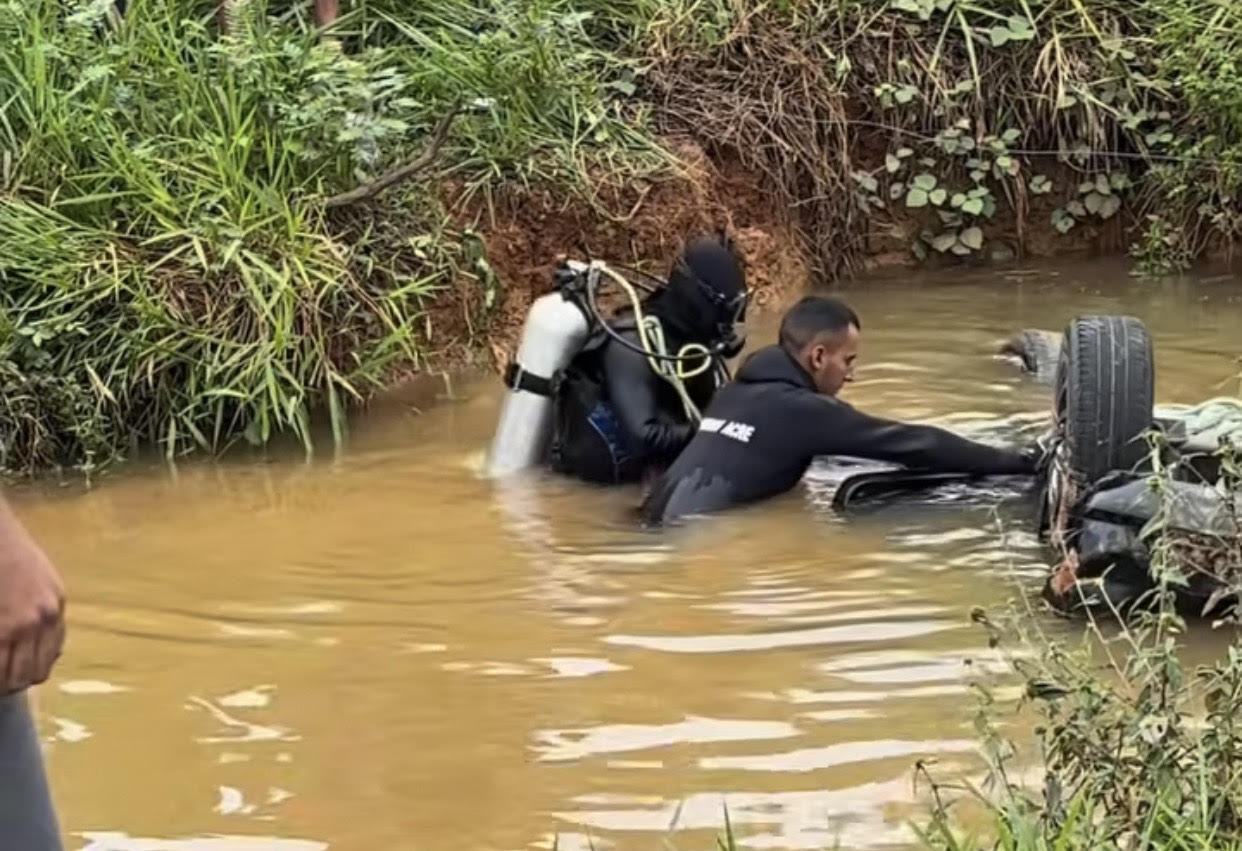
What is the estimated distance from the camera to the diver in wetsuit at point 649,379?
5582 millimetres

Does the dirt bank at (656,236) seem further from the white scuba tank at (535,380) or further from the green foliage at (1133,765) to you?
the green foliage at (1133,765)

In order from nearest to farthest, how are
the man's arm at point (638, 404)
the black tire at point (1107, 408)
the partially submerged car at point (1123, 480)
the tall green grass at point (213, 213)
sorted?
the partially submerged car at point (1123, 480)
the black tire at point (1107, 408)
the man's arm at point (638, 404)
the tall green grass at point (213, 213)

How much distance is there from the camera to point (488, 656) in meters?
4.35

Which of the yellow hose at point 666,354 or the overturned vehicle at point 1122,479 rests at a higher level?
the yellow hose at point 666,354

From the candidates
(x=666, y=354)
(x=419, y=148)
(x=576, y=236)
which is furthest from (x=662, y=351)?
(x=576, y=236)

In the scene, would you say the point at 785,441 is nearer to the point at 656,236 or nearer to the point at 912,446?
the point at 912,446

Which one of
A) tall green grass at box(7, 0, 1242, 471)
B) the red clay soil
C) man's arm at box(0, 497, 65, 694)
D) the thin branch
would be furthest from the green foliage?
the red clay soil

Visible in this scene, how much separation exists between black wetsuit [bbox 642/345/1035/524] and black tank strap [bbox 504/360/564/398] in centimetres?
53

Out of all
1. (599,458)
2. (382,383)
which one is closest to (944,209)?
(382,383)

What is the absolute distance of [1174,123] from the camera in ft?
30.6

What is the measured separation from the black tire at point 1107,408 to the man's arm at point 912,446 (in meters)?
0.61

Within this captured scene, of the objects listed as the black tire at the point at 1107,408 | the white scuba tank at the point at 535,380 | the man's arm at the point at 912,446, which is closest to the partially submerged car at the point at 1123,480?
the black tire at the point at 1107,408

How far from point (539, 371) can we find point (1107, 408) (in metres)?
1.81

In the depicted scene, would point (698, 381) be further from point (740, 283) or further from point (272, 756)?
point (272, 756)
